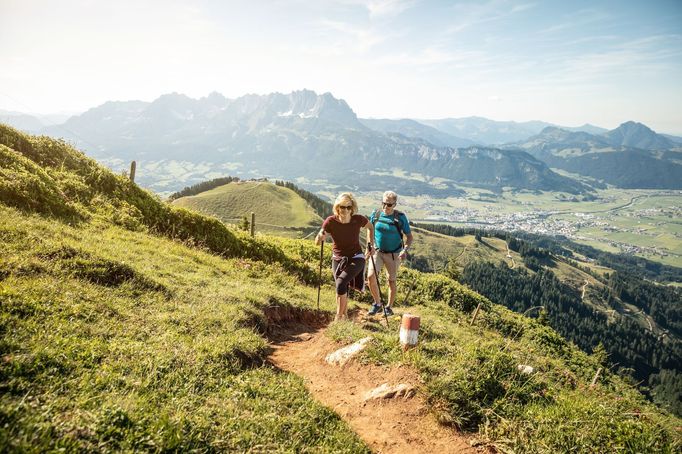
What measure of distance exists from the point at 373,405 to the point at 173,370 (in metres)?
3.51

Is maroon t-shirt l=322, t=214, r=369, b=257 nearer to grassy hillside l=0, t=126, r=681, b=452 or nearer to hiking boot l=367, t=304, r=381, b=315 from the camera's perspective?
grassy hillside l=0, t=126, r=681, b=452

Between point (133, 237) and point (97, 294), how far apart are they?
6.11 metres

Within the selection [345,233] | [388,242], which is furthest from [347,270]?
[388,242]

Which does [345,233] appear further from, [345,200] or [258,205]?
[258,205]

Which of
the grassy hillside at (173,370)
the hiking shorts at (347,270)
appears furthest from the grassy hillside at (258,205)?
the hiking shorts at (347,270)

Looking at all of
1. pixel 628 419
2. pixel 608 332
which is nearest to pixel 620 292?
pixel 608 332

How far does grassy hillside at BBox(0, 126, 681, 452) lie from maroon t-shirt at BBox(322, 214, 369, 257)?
6.59ft

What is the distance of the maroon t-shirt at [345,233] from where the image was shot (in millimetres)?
9867

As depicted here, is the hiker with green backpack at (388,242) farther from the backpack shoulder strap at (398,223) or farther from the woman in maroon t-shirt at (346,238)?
the woman in maroon t-shirt at (346,238)

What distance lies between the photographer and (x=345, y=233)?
987cm

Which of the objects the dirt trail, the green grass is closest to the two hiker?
the dirt trail

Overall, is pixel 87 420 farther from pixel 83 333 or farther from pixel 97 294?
pixel 97 294

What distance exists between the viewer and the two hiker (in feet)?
32.4

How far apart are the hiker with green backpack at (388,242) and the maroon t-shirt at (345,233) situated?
172 cm
